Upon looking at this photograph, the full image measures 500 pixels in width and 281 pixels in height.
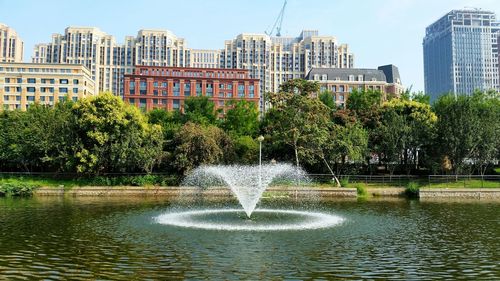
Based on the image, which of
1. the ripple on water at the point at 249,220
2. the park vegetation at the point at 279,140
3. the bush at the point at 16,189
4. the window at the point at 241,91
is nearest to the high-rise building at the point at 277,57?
the window at the point at 241,91

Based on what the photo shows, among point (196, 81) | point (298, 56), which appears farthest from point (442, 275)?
point (298, 56)

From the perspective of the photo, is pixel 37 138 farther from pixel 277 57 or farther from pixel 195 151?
pixel 277 57

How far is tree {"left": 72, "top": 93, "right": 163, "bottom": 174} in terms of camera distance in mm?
48469

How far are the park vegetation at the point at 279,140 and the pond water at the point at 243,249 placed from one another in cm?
2092

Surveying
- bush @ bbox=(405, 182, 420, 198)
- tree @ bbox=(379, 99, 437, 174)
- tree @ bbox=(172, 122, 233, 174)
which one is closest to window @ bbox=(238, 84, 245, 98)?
tree @ bbox=(379, 99, 437, 174)

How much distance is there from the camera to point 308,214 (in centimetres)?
3064

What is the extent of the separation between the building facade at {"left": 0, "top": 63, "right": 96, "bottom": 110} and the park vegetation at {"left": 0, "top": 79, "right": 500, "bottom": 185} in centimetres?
7639

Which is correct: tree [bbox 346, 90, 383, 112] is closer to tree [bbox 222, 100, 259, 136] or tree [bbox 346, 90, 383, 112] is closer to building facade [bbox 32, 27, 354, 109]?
tree [bbox 222, 100, 259, 136]

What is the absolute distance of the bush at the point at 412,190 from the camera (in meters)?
45.9

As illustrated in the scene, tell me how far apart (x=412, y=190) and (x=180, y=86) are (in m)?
87.6

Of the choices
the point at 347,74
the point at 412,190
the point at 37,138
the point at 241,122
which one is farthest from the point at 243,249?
the point at 347,74

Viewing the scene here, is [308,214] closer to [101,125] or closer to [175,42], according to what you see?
[101,125]

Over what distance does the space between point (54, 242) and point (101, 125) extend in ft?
104

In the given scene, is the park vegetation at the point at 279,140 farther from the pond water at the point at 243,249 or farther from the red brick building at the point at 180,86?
the red brick building at the point at 180,86
